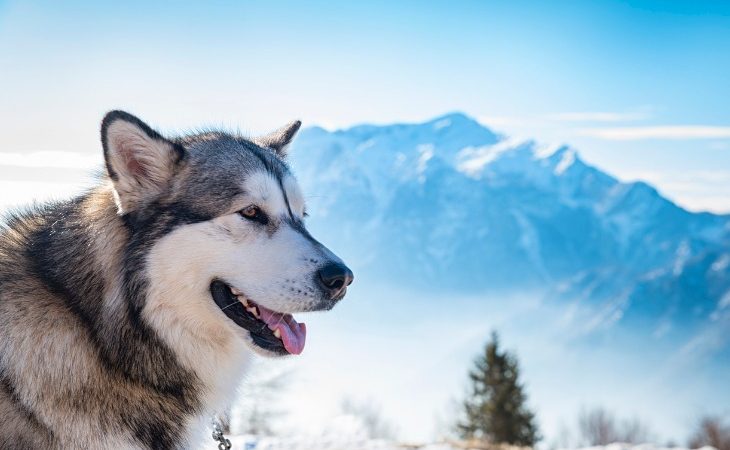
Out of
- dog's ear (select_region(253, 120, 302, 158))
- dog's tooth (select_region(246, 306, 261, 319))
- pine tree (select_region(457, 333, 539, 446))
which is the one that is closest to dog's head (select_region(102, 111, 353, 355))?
dog's tooth (select_region(246, 306, 261, 319))

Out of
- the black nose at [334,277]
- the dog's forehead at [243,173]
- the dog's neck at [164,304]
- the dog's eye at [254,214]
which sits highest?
the dog's forehead at [243,173]

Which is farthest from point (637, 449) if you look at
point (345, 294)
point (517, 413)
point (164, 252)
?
point (517, 413)

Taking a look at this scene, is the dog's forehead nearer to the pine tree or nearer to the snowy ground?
the snowy ground

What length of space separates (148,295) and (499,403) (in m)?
32.6

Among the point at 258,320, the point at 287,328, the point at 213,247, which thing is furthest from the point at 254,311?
the point at 213,247

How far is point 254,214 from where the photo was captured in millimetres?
4414

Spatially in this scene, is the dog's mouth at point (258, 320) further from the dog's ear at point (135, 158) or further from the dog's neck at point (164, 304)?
the dog's ear at point (135, 158)

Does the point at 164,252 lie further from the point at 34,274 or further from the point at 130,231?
the point at 34,274

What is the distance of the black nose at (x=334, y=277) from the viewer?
168 inches

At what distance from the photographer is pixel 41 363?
402cm

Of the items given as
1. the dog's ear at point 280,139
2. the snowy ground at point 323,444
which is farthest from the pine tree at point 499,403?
the dog's ear at point 280,139

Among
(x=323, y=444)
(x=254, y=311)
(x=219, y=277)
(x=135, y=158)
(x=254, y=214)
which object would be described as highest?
(x=135, y=158)

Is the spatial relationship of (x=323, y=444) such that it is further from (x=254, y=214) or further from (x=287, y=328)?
(x=254, y=214)

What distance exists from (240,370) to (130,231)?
1070mm
